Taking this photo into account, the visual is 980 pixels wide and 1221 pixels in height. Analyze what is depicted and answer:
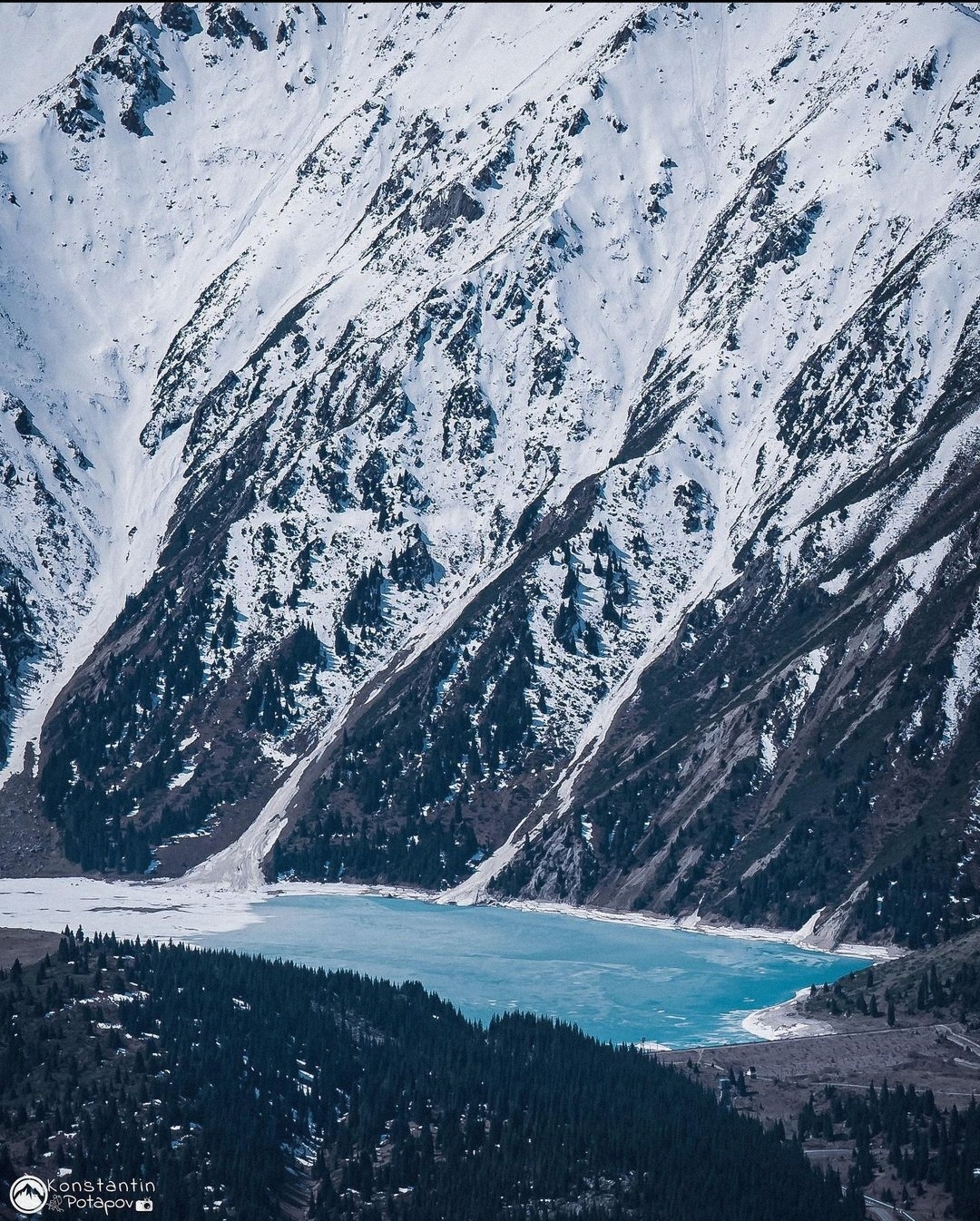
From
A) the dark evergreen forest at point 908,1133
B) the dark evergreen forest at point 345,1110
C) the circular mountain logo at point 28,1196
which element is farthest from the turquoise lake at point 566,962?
the circular mountain logo at point 28,1196

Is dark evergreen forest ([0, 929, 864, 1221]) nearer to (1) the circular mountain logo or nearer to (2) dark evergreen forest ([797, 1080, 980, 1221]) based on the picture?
(1) the circular mountain logo

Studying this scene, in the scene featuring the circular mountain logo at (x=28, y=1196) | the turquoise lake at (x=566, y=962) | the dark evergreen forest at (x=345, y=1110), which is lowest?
the circular mountain logo at (x=28, y=1196)

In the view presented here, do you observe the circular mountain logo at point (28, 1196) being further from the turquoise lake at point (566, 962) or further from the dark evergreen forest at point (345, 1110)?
the turquoise lake at point (566, 962)

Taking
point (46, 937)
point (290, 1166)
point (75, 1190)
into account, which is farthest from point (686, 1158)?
point (46, 937)

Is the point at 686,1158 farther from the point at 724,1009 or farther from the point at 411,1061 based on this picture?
the point at 724,1009

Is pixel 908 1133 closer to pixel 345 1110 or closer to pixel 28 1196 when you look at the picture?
pixel 345 1110

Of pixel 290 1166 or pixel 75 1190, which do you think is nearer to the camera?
pixel 75 1190
